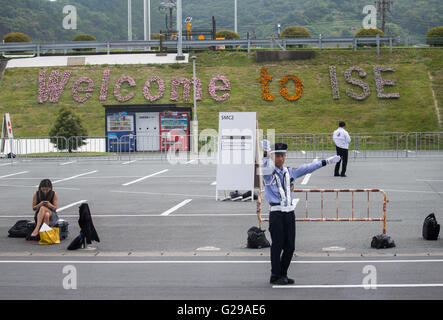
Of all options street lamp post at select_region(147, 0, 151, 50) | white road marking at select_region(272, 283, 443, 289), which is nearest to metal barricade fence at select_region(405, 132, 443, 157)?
white road marking at select_region(272, 283, 443, 289)

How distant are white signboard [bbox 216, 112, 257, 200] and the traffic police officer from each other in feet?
25.5

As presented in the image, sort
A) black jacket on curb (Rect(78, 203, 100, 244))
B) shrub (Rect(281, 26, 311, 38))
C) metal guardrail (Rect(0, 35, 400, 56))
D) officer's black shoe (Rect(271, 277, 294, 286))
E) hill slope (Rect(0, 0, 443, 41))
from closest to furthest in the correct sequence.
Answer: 1. officer's black shoe (Rect(271, 277, 294, 286))
2. black jacket on curb (Rect(78, 203, 100, 244))
3. metal guardrail (Rect(0, 35, 400, 56))
4. shrub (Rect(281, 26, 311, 38))
5. hill slope (Rect(0, 0, 443, 41))

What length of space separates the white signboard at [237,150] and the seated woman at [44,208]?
18.5ft

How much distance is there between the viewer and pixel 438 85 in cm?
4581

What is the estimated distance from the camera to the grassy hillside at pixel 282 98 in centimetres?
4256

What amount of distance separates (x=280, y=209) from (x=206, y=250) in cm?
290

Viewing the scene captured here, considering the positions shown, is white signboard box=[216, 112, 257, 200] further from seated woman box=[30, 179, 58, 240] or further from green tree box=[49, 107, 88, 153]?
green tree box=[49, 107, 88, 153]

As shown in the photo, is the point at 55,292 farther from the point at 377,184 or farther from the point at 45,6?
the point at 45,6

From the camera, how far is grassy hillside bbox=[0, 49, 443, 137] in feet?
140

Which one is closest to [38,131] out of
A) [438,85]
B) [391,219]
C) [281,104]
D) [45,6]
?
[281,104]

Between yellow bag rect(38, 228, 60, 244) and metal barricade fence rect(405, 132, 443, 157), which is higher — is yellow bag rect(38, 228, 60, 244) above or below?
below

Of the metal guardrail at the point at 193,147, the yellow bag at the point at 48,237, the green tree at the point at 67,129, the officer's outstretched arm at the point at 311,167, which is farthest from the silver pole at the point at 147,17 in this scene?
the officer's outstretched arm at the point at 311,167

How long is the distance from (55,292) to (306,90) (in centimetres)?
3973

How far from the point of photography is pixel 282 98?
45719mm
